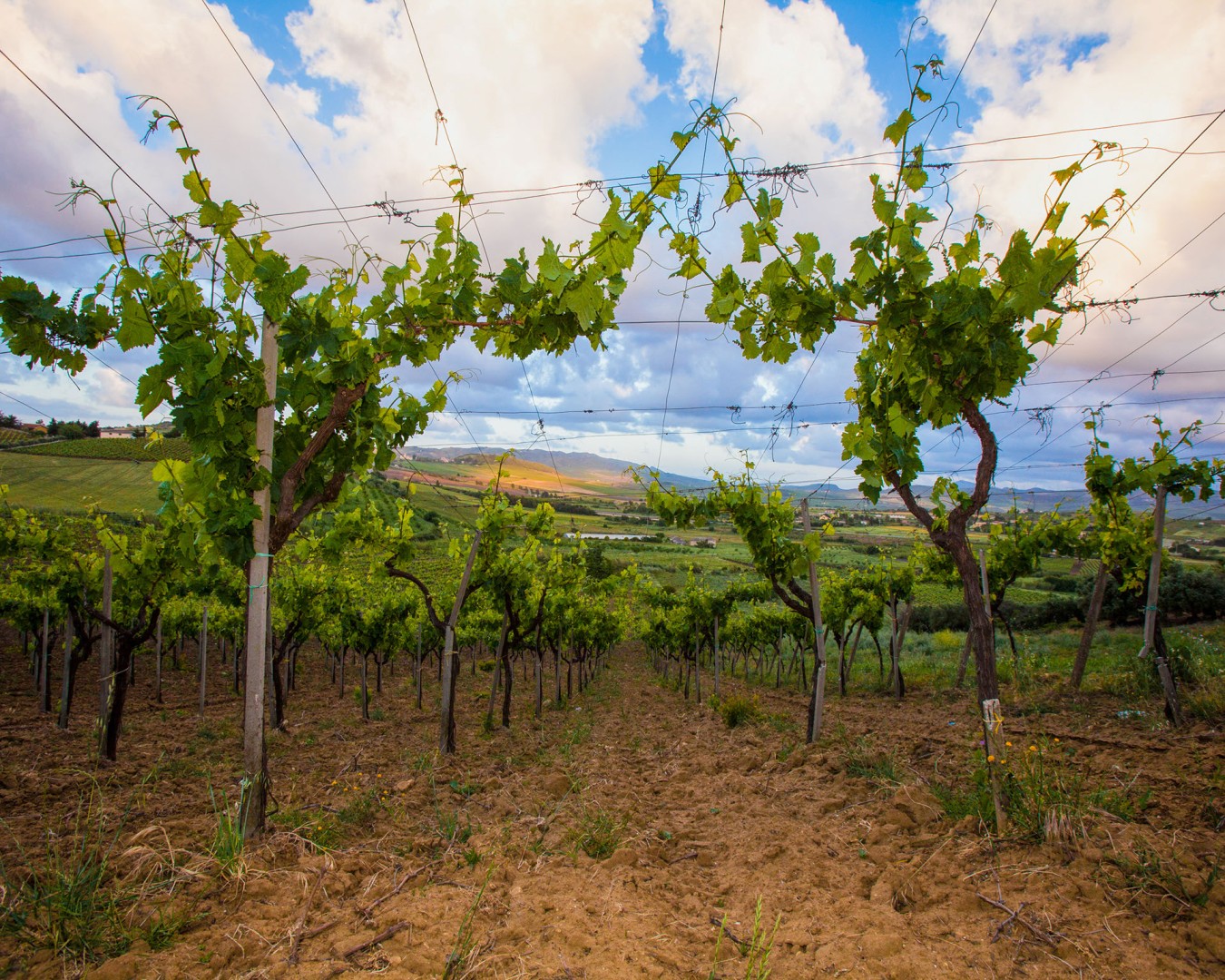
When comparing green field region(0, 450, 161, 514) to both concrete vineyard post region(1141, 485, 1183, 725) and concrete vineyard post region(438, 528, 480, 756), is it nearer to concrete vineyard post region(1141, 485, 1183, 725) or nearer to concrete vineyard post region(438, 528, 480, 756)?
concrete vineyard post region(438, 528, 480, 756)

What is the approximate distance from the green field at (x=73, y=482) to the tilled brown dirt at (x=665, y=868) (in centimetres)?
3237

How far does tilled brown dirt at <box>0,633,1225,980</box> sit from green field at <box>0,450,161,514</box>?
3237cm

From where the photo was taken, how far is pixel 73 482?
35.5 m

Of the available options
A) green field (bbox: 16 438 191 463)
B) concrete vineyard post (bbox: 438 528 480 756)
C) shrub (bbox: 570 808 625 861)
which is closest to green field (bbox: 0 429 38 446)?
green field (bbox: 16 438 191 463)

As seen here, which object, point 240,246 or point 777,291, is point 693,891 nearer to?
point 777,291

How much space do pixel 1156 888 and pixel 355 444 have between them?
5.21 meters

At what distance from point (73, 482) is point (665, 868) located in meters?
46.1

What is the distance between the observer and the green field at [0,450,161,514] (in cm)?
3141

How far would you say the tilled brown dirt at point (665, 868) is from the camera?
259 centimetres

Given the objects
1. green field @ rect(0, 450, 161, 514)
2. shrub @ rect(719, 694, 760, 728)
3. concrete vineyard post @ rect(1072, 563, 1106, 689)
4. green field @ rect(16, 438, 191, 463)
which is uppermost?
green field @ rect(16, 438, 191, 463)

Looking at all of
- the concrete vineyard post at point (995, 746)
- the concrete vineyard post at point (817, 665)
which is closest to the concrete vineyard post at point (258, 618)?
the concrete vineyard post at point (995, 746)

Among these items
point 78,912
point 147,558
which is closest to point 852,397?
point 78,912

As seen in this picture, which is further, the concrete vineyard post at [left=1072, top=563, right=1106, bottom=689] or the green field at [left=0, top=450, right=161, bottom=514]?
the green field at [left=0, top=450, right=161, bottom=514]

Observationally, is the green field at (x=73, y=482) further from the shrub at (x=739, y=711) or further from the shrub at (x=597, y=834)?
the shrub at (x=597, y=834)
